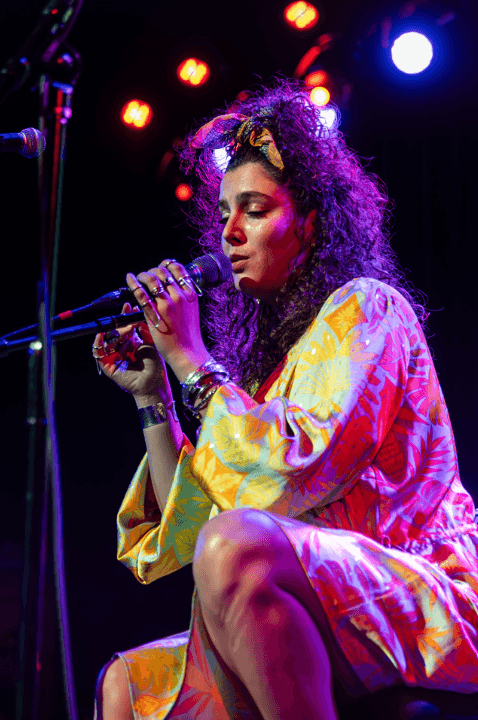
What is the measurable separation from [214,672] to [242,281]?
3.09ft

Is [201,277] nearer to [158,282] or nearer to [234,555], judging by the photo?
[158,282]

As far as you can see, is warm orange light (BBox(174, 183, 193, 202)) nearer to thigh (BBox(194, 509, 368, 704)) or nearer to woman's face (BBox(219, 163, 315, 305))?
woman's face (BBox(219, 163, 315, 305))

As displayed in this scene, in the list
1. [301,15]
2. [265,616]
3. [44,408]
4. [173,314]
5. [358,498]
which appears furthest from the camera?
[301,15]

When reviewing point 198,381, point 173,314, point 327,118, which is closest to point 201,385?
point 198,381

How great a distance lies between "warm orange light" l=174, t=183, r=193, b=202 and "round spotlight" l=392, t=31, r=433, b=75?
1.13m

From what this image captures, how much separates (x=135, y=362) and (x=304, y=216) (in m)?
0.60

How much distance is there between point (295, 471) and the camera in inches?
46.0

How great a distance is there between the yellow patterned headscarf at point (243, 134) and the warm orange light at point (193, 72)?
119cm

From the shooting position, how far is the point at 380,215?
196 cm

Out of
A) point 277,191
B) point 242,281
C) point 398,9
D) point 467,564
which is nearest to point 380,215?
point 277,191

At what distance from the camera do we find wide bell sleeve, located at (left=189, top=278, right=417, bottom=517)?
1191 mm

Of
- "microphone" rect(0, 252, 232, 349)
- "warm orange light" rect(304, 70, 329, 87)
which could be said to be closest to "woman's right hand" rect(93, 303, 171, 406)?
"microphone" rect(0, 252, 232, 349)

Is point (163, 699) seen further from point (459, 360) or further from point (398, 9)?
point (398, 9)

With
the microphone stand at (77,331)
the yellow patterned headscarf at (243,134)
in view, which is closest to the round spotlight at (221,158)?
the yellow patterned headscarf at (243,134)
